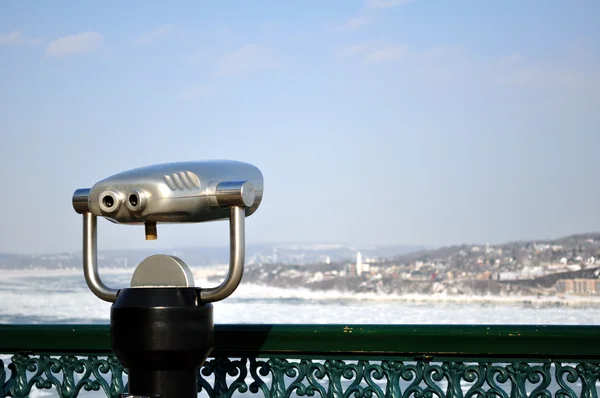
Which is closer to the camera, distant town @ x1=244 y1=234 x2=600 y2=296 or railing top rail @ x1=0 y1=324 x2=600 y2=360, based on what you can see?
railing top rail @ x1=0 y1=324 x2=600 y2=360

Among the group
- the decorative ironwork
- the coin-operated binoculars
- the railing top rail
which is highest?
the coin-operated binoculars

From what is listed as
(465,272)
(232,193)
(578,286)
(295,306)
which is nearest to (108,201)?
(232,193)

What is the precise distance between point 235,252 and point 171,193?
0.52ft

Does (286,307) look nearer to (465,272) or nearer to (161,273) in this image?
(465,272)

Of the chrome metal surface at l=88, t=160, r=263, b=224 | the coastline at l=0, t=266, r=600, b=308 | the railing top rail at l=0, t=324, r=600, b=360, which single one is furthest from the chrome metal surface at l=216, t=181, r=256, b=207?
the coastline at l=0, t=266, r=600, b=308

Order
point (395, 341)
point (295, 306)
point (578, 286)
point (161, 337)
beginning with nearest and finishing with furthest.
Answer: point (161, 337) < point (395, 341) < point (295, 306) < point (578, 286)

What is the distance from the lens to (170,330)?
1.64 meters

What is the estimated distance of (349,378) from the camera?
79.1 inches

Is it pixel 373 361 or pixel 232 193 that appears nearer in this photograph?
pixel 232 193

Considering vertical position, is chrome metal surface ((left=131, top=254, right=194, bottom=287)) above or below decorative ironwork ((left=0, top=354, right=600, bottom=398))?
above

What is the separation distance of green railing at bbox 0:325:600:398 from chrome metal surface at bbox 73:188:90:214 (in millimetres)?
468

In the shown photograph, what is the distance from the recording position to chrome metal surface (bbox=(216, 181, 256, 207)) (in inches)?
64.9

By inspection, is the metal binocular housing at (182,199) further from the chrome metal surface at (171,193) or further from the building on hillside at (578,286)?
the building on hillside at (578,286)

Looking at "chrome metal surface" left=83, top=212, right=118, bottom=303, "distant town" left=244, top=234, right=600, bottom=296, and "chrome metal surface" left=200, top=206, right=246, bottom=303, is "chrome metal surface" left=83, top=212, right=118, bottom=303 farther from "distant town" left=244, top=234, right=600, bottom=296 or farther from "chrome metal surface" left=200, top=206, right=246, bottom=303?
"distant town" left=244, top=234, right=600, bottom=296
